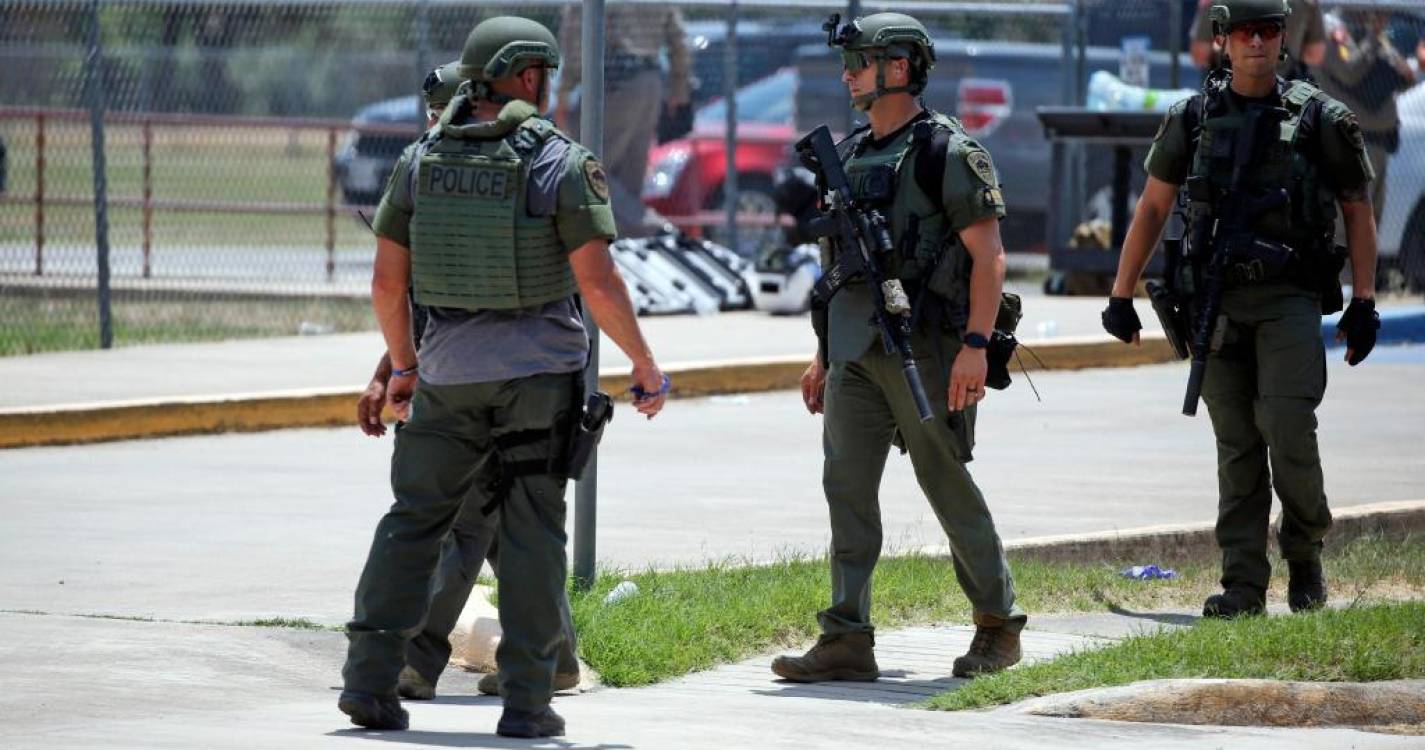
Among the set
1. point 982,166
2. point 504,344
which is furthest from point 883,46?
point 504,344

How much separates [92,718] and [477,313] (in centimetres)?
130

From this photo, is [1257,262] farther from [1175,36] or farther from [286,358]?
[1175,36]

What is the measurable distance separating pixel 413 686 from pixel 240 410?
19.7 feet

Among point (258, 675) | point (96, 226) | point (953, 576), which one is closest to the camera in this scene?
point (258, 675)

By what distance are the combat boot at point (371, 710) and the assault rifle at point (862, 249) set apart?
162 cm

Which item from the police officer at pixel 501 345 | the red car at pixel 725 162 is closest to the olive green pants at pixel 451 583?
the police officer at pixel 501 345

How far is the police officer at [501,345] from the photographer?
19.7ft

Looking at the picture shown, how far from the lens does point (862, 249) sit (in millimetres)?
6984

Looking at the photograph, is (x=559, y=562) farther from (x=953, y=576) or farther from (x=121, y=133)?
(x=121, y=133)

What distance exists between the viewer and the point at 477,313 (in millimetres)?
6109

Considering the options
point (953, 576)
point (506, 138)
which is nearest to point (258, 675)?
point (506, 138)

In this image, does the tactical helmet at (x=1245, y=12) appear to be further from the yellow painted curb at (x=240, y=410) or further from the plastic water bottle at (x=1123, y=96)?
the plastic water bottle at (x=1123, y=96)

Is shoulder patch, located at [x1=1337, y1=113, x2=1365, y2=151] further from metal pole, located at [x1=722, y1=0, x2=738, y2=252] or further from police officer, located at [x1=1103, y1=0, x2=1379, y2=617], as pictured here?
metal pole, located at [x1=722, y1=0, x2=738, y2=252]

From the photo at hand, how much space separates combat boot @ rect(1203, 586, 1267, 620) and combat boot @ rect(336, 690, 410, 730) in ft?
9.33
